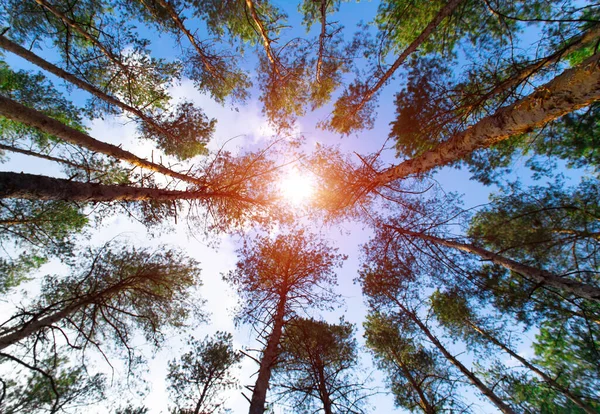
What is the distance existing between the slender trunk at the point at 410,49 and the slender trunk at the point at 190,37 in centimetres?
475

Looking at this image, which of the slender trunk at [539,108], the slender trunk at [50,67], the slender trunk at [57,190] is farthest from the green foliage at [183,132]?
the slender trunk at [539,108]

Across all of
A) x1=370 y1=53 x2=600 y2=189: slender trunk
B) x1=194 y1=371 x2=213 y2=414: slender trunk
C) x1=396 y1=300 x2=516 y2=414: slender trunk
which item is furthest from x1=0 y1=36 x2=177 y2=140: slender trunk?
x1=396 y1=300 x2=516 y2=414: slender trunk

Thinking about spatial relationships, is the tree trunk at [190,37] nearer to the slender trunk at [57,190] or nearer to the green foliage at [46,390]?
the slender trunk at [57,190]

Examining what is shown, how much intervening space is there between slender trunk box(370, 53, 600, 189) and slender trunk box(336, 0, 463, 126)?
2273mm

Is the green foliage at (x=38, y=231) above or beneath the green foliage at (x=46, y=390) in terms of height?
above

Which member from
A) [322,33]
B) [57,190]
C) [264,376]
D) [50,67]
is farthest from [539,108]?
[50,67]

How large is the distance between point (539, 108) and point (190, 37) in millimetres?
7792

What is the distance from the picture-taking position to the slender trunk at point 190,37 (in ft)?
18.8

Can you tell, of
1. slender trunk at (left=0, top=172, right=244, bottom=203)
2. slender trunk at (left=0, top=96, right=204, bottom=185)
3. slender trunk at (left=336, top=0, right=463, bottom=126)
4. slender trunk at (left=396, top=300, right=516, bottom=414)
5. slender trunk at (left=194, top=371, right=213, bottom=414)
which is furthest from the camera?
slender trunk at (left=194, top=371, right=213, bottom=414)

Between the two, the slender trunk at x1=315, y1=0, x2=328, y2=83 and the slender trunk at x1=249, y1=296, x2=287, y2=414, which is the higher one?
the slender trunk at x1=315, y1=0, x2=328, y2=83

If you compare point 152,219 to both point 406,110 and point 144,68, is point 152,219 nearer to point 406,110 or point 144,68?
point 144,68

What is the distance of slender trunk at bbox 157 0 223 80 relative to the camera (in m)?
5.74

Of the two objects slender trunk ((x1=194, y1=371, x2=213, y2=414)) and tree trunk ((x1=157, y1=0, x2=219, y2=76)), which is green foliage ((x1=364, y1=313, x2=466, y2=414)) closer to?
slender trunk ((x1=194, y1=371, x2=213, y2=414))

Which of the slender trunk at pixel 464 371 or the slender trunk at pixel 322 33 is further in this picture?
the slender trunk at pixel 464 371
